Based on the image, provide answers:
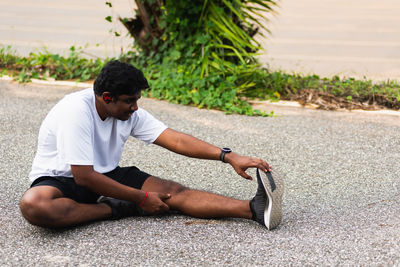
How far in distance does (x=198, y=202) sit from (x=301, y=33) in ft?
23.3

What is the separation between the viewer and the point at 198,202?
11.7 feet

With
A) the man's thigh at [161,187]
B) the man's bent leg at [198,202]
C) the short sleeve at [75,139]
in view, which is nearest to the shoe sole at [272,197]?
the man's bent leg at [198,202]

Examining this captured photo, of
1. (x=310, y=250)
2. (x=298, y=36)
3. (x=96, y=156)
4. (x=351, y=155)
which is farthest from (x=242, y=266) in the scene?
(x=298, y=36)

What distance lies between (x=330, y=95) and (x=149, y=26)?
2.28 meters

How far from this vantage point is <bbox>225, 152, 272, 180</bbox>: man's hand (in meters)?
3.33

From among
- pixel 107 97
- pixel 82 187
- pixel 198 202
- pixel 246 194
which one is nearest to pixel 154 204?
pixel 198 202

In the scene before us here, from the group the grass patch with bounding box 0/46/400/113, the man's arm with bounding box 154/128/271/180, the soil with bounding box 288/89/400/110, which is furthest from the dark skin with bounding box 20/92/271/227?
the soil with bounding box 288/89/400/110

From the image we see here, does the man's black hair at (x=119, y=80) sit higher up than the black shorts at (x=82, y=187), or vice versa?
the man's black hair at (x=119, y=80)

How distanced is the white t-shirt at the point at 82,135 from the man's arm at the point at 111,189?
2.1 inches

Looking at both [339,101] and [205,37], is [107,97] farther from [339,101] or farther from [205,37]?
[339,101]

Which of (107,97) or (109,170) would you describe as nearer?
(107,97)

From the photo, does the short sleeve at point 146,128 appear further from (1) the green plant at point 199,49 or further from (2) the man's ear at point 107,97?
(1) the green plant at point 199,49

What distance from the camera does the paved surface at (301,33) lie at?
8.14 m

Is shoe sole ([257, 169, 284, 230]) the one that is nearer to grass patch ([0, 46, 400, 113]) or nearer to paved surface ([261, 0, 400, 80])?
grass patch ([0, 46, 400, 113])
